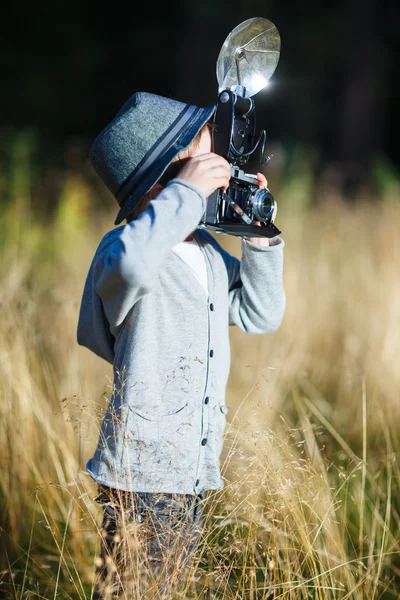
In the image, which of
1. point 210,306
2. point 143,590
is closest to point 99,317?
point 210,306

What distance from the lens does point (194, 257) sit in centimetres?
160

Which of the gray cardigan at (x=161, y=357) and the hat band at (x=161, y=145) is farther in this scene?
the hat band at (x=161, y=145)

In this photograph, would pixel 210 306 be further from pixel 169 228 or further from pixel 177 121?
pixel 177 121

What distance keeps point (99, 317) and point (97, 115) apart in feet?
36.3

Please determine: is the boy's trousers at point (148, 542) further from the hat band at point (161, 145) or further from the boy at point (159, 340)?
the hat band at point (161, 145)

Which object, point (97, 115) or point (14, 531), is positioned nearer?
point (14, 531)

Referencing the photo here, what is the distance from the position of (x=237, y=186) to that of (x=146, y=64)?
10871 mm

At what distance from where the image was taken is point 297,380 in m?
2.97

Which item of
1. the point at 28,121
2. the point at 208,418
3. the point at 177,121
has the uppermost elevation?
the point at 28,121

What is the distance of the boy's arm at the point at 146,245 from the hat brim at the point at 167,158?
0.17 feet

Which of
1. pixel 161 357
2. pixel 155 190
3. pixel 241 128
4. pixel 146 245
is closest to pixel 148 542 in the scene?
pixel 161 357

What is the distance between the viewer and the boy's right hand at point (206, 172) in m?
1.44

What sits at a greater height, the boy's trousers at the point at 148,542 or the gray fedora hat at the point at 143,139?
the gray fedora hat at the point at 143,139

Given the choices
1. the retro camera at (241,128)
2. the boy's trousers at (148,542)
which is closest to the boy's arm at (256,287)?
the retro camera at (241,128)
